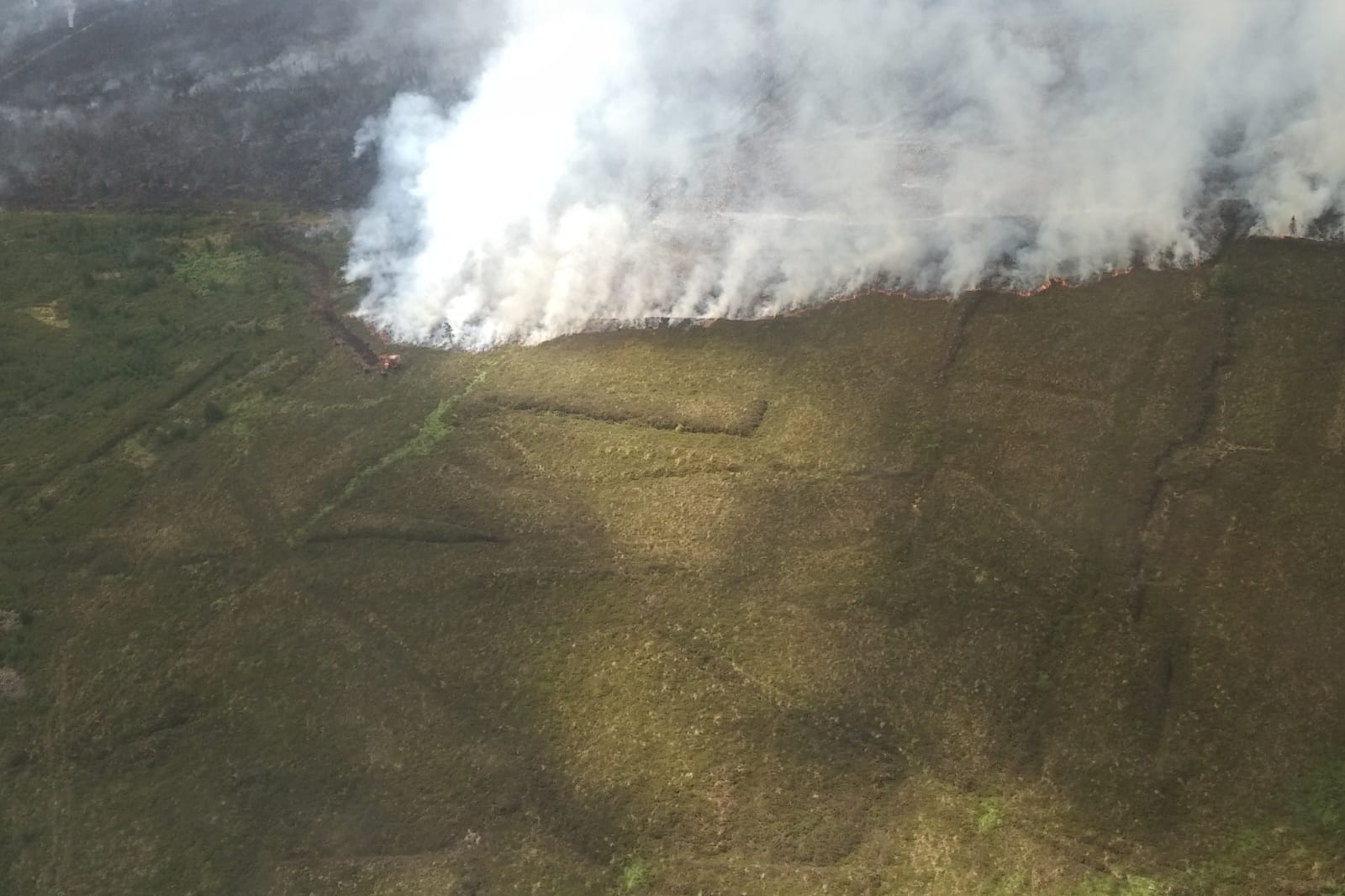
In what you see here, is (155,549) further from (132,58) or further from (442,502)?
(132,58)

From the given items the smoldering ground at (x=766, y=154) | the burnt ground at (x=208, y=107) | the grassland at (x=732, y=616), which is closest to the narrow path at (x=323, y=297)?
the smoldering ground at (x=766, y=154)

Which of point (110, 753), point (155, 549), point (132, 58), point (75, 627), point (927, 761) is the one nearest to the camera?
point (927, 761)

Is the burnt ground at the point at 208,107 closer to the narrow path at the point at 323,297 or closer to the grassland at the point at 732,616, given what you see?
the narrow path at the point at 323,297

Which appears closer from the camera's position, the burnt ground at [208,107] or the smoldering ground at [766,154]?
the smoldering ground at [766,154]

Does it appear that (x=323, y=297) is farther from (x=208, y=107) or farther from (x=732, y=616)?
(x=732, y=616)

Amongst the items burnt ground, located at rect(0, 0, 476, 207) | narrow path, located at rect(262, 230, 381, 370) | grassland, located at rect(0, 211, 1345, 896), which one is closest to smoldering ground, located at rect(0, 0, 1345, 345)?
burnt ground, located at rect(0, 0, 476, 207)

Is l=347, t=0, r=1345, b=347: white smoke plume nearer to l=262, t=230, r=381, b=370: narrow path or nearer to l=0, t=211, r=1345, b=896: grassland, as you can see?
l=262, t=230, r=381, b=370: narrow path

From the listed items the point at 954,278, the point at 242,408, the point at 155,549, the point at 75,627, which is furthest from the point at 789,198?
the point at 75,627
